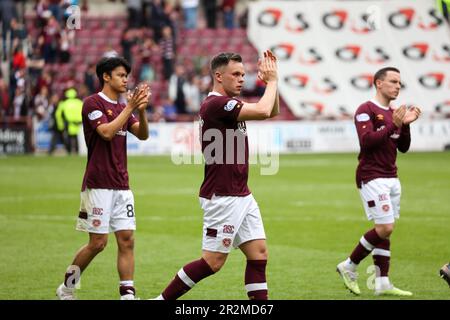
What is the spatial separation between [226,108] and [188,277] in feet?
5.17

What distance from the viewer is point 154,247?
48.4 feet

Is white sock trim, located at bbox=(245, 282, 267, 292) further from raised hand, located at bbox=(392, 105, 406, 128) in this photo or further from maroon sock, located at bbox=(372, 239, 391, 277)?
maroon sock, located at bbox=(372, 239, 391, 277)

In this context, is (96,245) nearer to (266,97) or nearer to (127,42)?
(266,97)

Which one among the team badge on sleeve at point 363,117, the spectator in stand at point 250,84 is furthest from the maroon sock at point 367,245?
the spectator in stand at point 250,84

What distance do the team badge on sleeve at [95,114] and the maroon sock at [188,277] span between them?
6.24 feet

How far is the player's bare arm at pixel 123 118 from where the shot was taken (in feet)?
31.4

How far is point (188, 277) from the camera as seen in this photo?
29.9ft

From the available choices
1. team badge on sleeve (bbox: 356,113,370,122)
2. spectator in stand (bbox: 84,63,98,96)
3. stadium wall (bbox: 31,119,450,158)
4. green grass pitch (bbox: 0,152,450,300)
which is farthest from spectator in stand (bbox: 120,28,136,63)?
team badge on sleeve (bbox: 356,113,370,122)

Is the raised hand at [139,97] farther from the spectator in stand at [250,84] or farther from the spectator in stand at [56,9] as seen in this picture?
the spectator in stand at [56,9]

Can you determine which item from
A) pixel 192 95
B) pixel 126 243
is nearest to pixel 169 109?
pixel 192 95

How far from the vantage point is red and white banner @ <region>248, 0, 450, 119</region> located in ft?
128

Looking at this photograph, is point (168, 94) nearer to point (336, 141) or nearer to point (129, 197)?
point (336, 141)

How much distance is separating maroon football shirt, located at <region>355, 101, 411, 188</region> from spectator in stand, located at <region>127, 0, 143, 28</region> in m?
28.0

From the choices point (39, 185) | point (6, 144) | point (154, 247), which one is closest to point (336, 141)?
point (6, 144)
